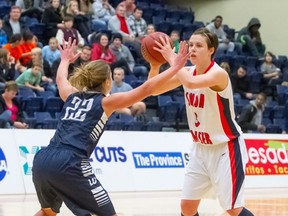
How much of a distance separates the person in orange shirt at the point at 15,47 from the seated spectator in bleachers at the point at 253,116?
446 cm

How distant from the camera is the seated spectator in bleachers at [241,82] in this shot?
16.6 m

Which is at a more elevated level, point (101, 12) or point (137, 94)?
point (137, 94)

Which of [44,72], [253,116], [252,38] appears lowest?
[253,116]

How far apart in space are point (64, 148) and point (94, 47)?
31.8ft

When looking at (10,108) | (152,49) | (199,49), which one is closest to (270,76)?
(10,108)

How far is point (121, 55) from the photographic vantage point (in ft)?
50.2

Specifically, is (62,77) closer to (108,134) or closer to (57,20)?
(108,134)

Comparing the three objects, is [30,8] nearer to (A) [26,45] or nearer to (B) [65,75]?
(A) [26,45]

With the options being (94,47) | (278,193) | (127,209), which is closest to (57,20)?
(94,47)

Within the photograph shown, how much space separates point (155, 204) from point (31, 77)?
171 inches

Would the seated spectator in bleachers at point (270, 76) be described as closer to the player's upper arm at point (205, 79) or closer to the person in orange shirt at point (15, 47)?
the person in orange shirt at point (15, 47)

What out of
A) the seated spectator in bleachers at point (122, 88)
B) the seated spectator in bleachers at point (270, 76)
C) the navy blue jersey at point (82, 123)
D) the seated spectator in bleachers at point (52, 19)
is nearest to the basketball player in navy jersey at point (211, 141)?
the navy blue jersey at point (82, 123)

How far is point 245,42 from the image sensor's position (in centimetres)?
1911

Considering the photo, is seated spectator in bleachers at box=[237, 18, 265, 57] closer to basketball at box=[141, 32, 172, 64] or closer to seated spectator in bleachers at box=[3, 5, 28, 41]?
seated spectator in bleachers at box=[3, 5, 28, 41]
